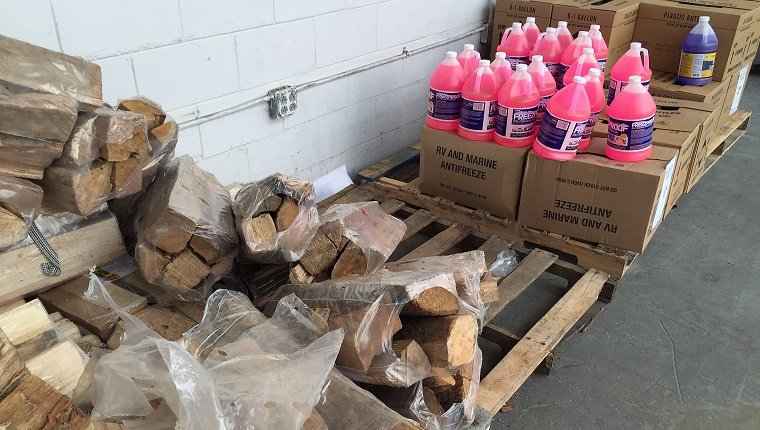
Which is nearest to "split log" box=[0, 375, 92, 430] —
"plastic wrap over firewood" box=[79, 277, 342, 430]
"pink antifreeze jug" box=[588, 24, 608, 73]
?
"plastic wrap over firewood" box=[79, 277, 342, 430]

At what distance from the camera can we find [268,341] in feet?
4.44

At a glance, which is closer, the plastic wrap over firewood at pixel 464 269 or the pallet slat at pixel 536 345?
the plastic wrap over firewood at pixel 464 269

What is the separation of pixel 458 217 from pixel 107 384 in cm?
190

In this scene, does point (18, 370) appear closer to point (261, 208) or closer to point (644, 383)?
point (261, 208)

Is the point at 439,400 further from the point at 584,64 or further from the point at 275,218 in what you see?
the point at 584,64

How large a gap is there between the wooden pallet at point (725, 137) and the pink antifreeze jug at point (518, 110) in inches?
64.1

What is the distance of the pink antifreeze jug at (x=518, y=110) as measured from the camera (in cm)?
238

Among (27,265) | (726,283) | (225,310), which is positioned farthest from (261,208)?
(726,283)

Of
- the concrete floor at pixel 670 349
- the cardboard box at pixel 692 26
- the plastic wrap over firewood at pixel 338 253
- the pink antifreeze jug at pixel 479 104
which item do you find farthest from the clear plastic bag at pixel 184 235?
the cardboard box at pixel 692 26

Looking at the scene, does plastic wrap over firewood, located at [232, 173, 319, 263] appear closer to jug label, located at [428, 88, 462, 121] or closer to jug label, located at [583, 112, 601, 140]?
jug label, located at [428, 88, 462, 121]

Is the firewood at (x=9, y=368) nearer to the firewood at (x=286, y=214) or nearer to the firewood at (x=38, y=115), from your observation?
the firewood at (x=38, y=115)

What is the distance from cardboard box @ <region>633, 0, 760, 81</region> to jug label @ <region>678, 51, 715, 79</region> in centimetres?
13

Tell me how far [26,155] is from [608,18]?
9.74ft

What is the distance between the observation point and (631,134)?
2.29 m
